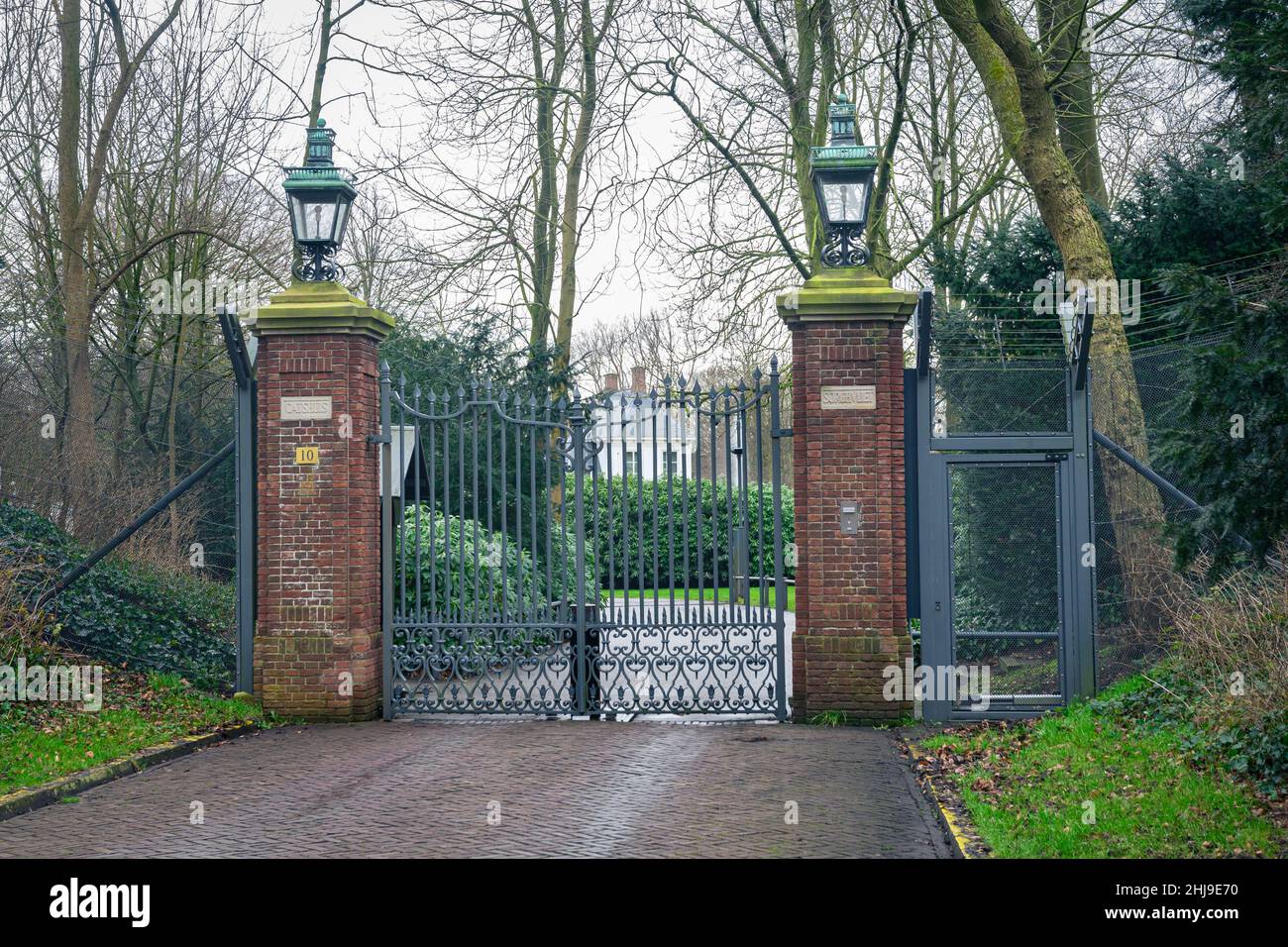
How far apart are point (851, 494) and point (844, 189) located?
2484 millimetres

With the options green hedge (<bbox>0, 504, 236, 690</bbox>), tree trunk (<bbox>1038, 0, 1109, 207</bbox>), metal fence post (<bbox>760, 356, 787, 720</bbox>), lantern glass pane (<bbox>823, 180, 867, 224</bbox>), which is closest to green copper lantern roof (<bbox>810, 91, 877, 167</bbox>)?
lantern glass pane (<bbox>823, 180, 867, 224</bbox>)

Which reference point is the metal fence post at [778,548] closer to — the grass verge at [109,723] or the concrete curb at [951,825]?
the concrete curb at [951,825]

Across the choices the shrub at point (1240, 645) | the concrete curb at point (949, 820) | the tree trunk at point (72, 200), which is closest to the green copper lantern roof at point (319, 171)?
the tree trunk at point (72, 200)

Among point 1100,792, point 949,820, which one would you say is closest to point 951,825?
point 949,820

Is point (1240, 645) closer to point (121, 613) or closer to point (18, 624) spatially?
point (18, 624)

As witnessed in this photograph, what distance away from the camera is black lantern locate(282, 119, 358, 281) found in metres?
10.4

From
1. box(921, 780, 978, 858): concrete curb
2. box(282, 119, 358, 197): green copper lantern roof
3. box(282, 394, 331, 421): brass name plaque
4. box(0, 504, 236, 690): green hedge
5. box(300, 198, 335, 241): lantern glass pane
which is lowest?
box(921, 780, 978, 858): concrete curb

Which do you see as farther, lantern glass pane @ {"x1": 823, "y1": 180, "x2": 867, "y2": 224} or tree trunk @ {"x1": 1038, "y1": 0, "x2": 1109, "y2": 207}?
tree trunk @ {"x1": 1038, "y1": 0, "x2": 1109, "y2": 207}

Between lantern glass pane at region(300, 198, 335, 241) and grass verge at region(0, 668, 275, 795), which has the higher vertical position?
lantern glass pane at region(300, 198, 335, 241)

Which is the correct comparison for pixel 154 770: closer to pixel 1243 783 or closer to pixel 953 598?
pixel 953 598

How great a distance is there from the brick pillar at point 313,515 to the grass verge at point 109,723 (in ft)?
1.89

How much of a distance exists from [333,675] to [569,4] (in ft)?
38.9

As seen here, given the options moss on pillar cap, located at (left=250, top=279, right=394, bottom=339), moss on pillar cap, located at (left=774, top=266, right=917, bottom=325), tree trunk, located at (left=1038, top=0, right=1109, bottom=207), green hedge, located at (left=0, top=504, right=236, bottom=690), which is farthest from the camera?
tree trunk, located at (left=1038, top=0, right=1109, bottom=207)

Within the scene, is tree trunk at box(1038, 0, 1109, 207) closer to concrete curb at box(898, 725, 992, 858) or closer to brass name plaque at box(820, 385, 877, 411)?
brass name plaque at box(820, 385, 877, 411)
